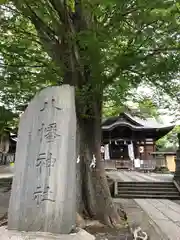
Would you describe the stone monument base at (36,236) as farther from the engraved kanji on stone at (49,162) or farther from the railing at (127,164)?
the railing at (127,164)

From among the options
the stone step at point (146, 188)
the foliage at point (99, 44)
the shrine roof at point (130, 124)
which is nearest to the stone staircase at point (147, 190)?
the stone step at point (146, 188)

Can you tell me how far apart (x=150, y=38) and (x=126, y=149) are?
2159 centimetres

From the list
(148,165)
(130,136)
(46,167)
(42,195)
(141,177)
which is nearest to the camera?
(42,195)

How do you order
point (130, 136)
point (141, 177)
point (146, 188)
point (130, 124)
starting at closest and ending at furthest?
point (146, 188)
point (141, 177)
point (130, 124)
point (130, 136)

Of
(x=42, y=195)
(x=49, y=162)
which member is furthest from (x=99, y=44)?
(x=42, y=195)

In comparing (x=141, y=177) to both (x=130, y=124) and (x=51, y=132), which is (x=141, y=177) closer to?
(x=130, y=124)

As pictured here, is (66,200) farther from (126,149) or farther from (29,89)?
(126,149)

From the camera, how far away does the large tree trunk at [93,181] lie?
6035mm

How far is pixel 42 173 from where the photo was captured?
3.75 metres

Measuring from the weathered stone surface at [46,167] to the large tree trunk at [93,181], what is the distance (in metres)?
2.14

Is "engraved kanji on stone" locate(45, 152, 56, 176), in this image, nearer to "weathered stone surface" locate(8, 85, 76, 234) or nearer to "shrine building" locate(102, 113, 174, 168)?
"weathered stone surface" locate(8, 85, 76, 234)

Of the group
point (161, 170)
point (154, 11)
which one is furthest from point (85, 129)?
point (161, 170)

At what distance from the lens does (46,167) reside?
12.3ft

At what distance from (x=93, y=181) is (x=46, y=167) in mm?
2763
